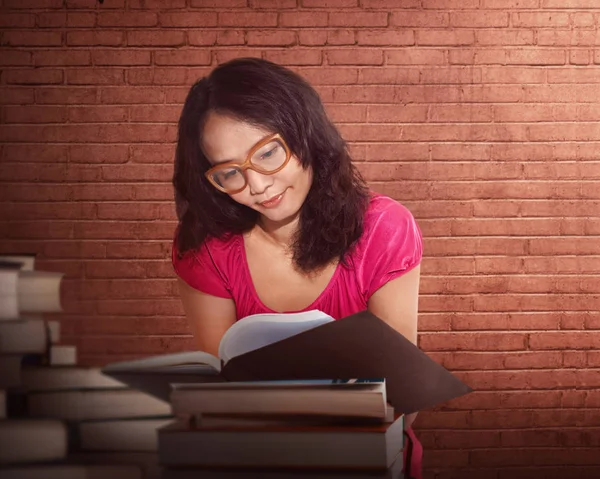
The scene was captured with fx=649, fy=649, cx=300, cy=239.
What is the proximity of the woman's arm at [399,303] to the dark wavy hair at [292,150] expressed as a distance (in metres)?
0.14

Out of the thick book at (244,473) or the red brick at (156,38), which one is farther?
the red brick at (156,38)

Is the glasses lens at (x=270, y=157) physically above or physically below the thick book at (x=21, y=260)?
above

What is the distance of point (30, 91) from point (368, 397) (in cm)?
234

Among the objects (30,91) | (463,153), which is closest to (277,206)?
(463,153)

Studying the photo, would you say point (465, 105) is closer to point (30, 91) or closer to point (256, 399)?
point (30, 91)

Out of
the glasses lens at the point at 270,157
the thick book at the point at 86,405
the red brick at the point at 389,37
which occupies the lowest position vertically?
the thick book at the point at 86,405

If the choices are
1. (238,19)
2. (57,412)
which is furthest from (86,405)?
(238,19)

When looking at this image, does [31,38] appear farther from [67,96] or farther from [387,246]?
[387,246]

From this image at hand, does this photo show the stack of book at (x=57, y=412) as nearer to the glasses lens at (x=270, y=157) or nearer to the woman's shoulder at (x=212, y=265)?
the glasses lens at (x=270, y=157)

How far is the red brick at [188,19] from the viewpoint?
7.95 feet

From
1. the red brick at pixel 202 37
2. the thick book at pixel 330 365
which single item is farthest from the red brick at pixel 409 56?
the thick book at pixel 330 365

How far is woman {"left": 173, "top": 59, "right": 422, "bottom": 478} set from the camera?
1.22 metres

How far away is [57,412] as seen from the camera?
505 mm

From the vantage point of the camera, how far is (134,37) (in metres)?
2.44
